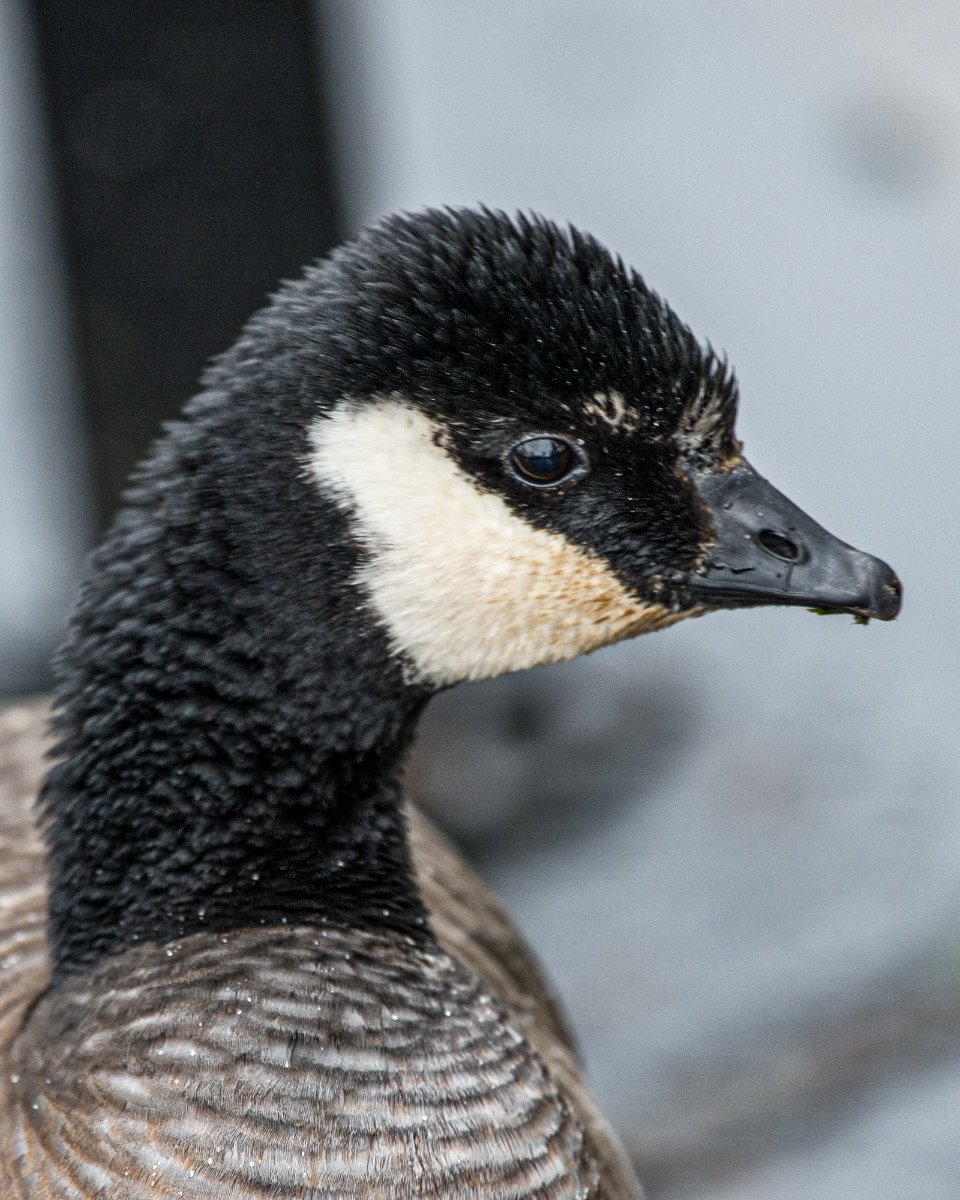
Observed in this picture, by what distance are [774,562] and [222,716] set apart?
772mm

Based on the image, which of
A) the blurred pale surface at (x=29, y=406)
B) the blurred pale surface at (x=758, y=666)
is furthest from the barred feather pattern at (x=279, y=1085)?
the blurred pale surface at (x=29, y=406)

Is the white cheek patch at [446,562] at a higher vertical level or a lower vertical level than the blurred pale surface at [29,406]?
higher

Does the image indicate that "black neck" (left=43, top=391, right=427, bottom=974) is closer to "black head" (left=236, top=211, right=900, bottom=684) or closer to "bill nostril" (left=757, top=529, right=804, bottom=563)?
"black head" (left=236, top=211, right=900, bottom=684)

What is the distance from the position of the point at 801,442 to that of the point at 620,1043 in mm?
2518

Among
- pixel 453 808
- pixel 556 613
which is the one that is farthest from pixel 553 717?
pixel 556 613

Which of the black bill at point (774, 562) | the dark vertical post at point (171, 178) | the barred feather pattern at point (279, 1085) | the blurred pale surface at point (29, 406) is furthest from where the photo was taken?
the blurred pale surface at point (29, 406)

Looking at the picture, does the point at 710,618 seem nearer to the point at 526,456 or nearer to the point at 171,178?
the point at 171,178

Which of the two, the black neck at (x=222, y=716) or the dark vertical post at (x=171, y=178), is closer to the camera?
the black neck at (x=222, y=716)

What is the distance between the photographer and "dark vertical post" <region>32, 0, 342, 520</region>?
420cm

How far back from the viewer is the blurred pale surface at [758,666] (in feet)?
13.3

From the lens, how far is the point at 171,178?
14.4 feet

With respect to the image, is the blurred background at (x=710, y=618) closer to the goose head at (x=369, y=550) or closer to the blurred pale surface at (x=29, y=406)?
the blurred pale surface at (x=29, y=406)

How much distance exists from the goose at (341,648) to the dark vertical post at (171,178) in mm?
2146

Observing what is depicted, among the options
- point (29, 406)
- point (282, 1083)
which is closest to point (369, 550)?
point (282, 1083)
